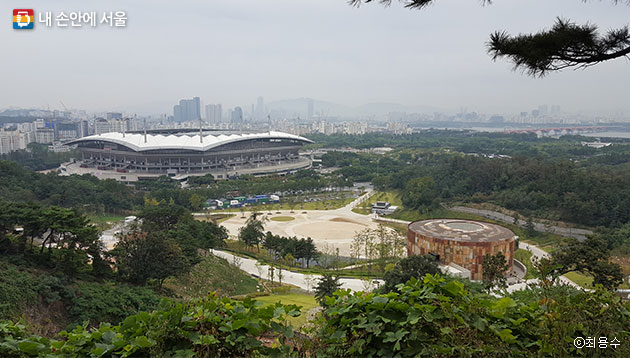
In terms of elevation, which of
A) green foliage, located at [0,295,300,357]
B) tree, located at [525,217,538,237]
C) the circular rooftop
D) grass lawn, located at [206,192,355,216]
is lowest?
grass lawn, located at [206,192,355,216]

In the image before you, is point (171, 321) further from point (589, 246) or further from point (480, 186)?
point (480, 186)

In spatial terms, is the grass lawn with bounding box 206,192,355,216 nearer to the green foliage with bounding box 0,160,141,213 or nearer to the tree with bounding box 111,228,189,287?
the green foliage with bounding box 0,160,141,213

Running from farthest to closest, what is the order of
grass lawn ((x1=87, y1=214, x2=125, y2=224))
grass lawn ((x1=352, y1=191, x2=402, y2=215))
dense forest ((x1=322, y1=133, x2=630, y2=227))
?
grass lawn ((x1=352, y1=191, x2=402, y2=215))
grass lawn ((x1=87, y1=214, x2=125, y2=224))
dense forest ((x1=322, y1=133, x2=630, y2=227))

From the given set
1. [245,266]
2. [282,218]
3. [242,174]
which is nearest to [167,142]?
[242,174]

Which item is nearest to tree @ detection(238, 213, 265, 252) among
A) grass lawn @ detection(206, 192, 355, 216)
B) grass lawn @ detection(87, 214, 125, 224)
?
grass lawn @ detection(206, 192, 355, 216)

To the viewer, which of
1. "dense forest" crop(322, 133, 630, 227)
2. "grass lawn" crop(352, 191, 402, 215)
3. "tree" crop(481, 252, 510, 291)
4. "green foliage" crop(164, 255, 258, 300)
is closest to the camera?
"tree" crop(481, 252, 510, 291)

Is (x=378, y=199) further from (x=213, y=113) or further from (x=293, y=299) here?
(x=213, y=113)

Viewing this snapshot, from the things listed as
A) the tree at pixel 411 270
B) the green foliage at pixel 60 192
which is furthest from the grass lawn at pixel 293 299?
the green foliage at pixel 60 192
